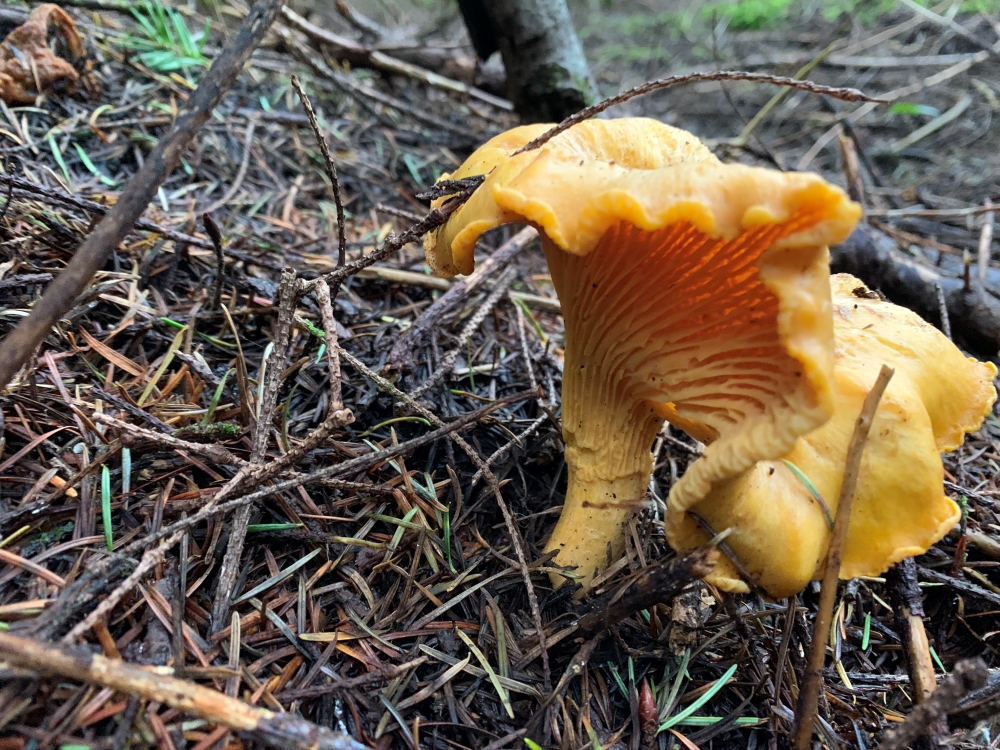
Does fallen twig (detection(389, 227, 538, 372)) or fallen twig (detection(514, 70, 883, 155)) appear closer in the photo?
fallen twig (detection(514, 70, 883, 155))

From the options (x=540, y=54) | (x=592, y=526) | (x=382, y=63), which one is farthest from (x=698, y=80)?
(x=382, y=63)

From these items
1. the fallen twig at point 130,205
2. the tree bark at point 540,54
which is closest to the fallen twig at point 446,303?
the fallen twig at point 130,205

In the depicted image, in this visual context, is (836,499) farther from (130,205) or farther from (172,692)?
(130,205)

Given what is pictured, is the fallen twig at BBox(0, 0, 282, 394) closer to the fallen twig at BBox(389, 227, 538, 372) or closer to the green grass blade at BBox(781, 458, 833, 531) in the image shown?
the fallen twig at BBox(389, 227, 538, 372)

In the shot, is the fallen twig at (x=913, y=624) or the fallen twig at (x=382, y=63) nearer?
the fallen twig at (x=913, y=624)

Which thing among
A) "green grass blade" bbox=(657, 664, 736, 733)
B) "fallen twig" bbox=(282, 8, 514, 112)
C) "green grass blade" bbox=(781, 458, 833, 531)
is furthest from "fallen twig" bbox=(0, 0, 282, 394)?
"fallen twig" bbox=(282, 8, 514, 112)

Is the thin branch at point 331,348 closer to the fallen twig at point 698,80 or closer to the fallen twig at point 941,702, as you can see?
the fallen twig at point 698,80
